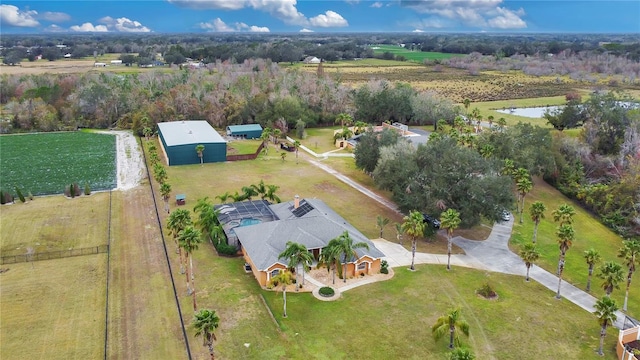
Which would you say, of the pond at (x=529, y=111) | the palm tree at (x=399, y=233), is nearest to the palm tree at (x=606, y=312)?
the palm tree at (x=399, y=233)

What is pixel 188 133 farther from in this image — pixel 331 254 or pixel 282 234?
pixel 331 254

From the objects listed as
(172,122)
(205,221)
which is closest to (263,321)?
(205,221)

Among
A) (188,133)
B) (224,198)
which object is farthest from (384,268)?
(188,133)

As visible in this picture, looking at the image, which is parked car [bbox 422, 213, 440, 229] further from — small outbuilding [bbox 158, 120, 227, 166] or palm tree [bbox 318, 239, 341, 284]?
small outbuilding [bbox 158, 120, 227, 166]

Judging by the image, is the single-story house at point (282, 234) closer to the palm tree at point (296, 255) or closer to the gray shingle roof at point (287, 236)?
the gray shingle roof at point (287, 236)

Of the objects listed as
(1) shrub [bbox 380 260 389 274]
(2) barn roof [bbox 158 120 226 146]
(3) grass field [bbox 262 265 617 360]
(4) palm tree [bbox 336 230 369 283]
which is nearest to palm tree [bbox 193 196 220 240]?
(3) grass field [bbox 262 265 617 360]

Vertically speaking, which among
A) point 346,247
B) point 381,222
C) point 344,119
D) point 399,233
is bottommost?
point 399,233

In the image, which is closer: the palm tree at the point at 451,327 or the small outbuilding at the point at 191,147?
the palm tree at the point at 451,327
